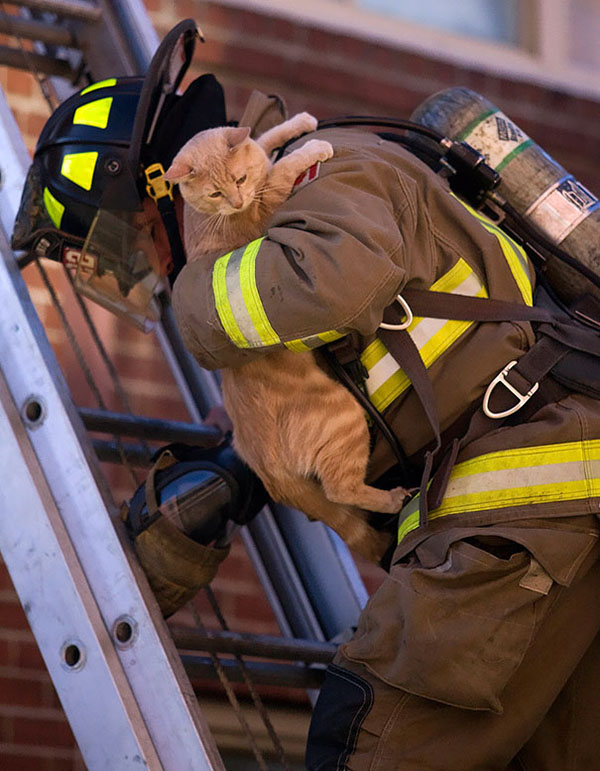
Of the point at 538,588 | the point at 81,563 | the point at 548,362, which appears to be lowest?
the point at 81,563

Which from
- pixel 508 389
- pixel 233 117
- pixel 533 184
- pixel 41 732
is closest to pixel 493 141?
pixel 533 184

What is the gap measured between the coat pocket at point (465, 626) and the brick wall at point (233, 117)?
1.47m

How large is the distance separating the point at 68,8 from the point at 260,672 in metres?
1.47

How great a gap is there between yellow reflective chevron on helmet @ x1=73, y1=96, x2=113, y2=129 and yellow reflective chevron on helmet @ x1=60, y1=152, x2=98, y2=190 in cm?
7

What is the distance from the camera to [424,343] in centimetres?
189

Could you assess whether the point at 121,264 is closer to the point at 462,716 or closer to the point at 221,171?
the point at 221,171

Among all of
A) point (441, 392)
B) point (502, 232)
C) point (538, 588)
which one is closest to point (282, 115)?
point (502, 232)

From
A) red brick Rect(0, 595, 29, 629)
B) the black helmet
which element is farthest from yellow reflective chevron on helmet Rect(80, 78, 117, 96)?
red brick Rect(0, 595, 29, 629)

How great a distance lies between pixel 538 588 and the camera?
5.72 feet

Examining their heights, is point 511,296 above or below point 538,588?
above

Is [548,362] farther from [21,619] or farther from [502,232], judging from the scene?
[21,619]

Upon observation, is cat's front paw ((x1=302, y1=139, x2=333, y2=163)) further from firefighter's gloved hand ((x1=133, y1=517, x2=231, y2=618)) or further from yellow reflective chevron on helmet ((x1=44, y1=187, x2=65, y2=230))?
firefighter's gloved hand ((x1=133, y1=517, x2=231, y2=618))

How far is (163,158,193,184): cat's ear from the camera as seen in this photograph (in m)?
1.99

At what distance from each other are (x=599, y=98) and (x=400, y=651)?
2923mm
